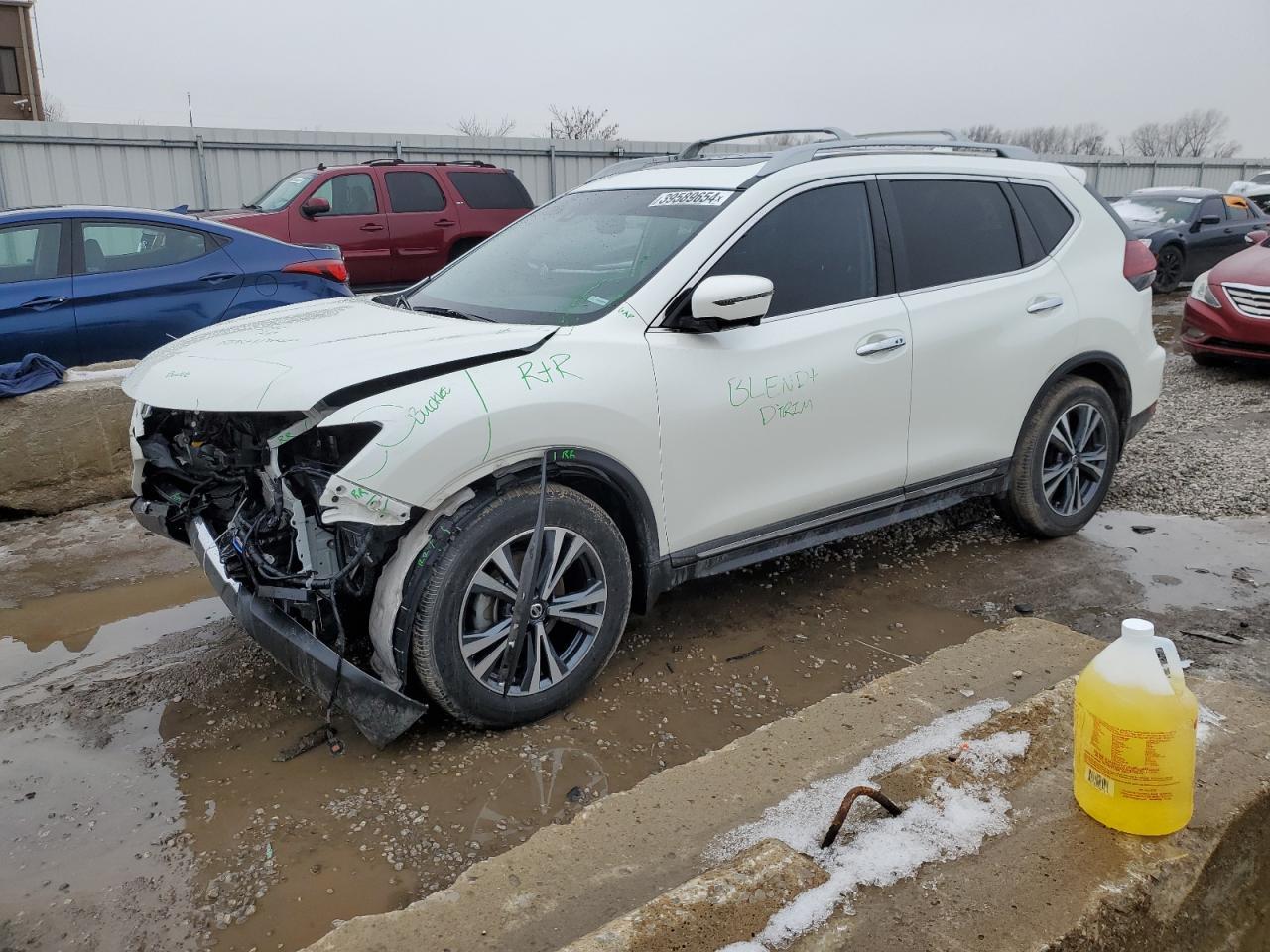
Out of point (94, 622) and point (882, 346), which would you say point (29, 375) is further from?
point (882, 346)

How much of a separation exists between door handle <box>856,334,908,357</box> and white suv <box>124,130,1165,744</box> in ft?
0.04

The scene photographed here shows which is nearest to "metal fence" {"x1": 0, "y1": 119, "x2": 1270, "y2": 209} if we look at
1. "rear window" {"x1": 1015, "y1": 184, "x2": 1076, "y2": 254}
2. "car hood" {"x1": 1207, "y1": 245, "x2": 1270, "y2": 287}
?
"car hood" {"x1": 1207, "y1": 245, "x2": 1270, "y2": 287}

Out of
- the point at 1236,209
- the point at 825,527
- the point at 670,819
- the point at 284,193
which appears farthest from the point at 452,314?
the point at 1236,209

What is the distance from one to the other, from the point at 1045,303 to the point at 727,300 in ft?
6.53

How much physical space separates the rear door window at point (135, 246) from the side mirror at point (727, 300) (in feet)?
15.4

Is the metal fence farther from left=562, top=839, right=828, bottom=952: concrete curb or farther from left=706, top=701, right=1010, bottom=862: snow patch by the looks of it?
left=562, top=839, right=828, bottom=952: concrete curb

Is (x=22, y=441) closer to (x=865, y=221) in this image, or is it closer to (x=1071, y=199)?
(x=865, y=221)

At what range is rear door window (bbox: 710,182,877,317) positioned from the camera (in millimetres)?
3746

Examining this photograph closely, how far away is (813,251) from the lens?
3.91 m

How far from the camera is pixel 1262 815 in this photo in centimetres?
243

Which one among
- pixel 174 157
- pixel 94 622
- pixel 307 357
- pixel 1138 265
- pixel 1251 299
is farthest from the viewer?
pixel 174 157

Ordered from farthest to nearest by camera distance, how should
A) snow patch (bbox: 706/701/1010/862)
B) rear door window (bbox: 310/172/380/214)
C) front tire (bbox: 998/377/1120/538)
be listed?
1. rear door window (bbox: 310/172/380/214)
2. front tire (bbox: 998/377/1120/538)
3. snow patch (bbox: 706/701/1010/862)

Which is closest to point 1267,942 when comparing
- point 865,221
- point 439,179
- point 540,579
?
point 540,579

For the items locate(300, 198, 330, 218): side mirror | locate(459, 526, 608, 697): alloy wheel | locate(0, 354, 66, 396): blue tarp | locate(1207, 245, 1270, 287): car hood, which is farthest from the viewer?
locate(300, 198, 330, 218): side mirror
